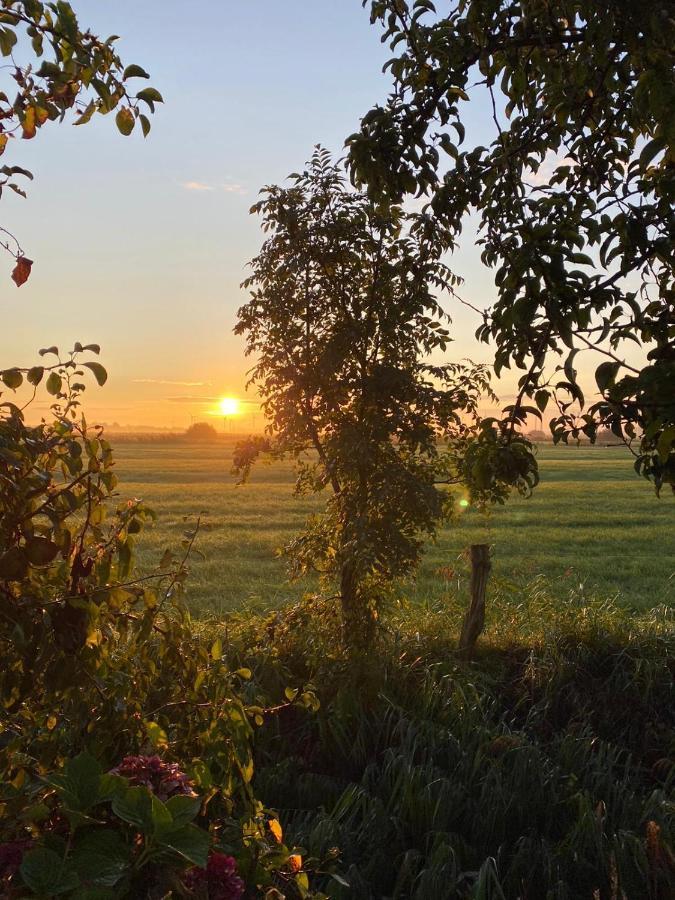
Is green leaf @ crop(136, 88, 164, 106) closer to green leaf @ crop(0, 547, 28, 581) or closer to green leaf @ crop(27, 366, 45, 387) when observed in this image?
green leaf @ crop(27, 366, 45, 387)

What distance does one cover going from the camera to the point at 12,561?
2.07 meters

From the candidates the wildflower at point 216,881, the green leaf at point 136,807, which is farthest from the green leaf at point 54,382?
the wildflower at point 216,881

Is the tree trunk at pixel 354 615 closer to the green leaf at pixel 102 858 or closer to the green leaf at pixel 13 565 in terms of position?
the green leaf at pixel 13 565

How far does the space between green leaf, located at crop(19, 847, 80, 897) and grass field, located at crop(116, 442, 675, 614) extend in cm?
215

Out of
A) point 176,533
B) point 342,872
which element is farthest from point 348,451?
point 176,533

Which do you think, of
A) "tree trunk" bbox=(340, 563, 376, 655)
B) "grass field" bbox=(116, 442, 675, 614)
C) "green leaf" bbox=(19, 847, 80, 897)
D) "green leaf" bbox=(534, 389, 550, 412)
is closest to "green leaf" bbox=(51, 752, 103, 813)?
"green leaf" bbox=(19, 847, 80, 897)

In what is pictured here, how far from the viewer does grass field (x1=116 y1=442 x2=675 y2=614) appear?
11961 mm

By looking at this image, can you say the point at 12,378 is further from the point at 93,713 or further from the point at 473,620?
the point at 473,620

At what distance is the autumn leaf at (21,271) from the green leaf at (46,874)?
1.54 m

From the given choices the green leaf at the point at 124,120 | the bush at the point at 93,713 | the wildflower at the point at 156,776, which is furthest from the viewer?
the green leaf at the point at 124,120

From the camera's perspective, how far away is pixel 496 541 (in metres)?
18.1

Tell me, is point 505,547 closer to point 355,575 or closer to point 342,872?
point 355,575

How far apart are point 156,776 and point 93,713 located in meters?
0.49

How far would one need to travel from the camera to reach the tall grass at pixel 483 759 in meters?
3.62
